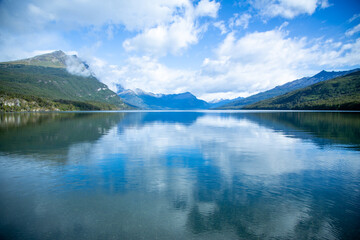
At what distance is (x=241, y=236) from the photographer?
973cm

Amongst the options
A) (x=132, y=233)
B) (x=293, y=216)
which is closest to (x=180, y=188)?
(x=132, y=233)

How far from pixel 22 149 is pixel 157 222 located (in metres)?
27.6

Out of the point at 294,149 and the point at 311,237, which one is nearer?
the point at 311,237

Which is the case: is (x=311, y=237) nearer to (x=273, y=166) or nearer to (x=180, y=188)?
(x=180, y=188)

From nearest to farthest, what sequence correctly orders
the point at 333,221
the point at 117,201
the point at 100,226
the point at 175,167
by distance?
1. the point at 100,226
2. the point at 333,221
3. the point at 117,201
4. the point at 175,167

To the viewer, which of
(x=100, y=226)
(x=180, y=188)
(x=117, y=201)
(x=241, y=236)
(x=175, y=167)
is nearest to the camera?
(x=241, y=236)

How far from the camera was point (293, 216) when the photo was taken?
11.6m

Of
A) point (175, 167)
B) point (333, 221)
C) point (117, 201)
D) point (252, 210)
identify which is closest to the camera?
point (333, 221)

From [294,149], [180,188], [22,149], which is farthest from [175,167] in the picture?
[22,149]

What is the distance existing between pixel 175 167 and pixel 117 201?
8.67 m

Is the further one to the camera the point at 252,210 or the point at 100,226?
the point at 252,210

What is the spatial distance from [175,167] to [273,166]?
10346mm

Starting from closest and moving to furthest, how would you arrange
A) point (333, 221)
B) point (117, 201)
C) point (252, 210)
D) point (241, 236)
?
point (241, 236) < point (333, 221) < point (252, 210) < point (117, 201)

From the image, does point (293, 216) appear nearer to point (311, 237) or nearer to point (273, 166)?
point (311, 237)
